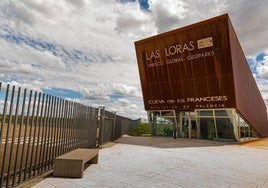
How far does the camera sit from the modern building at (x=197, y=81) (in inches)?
706

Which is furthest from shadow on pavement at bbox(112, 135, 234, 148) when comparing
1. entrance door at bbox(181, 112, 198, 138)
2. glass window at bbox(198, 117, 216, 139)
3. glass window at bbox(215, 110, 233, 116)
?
entrance door at bbox(181, 112, 198, 138)

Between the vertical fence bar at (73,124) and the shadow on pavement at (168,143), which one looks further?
the shadow on pavement at (168,143)

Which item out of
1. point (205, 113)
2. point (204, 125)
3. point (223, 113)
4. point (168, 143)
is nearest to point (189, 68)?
point (205, 113)

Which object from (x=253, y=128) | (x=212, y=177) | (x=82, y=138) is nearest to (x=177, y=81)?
(x=253, y=128)

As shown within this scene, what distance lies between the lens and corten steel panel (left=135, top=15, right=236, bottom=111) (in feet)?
58.6

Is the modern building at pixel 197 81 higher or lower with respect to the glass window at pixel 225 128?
higher

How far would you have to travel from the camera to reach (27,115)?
495cm

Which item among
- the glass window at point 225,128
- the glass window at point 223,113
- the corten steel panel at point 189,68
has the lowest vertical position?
the glass window at point 225,128

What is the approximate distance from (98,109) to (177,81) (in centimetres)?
1153

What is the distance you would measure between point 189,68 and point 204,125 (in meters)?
6.25

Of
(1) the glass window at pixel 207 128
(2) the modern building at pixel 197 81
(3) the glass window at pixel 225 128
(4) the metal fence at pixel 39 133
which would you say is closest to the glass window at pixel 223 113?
(2) the modern building at pixel 197 81

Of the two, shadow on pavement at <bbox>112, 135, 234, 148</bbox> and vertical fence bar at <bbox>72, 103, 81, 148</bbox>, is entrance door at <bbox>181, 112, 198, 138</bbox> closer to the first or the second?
shadow on pavement at <bbox>112, 135, 234, 148</bbox>

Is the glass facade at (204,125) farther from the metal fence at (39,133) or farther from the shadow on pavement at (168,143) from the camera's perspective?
the metal fence at (39,133)

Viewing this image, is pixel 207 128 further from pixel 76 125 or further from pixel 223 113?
pixel 76 125
